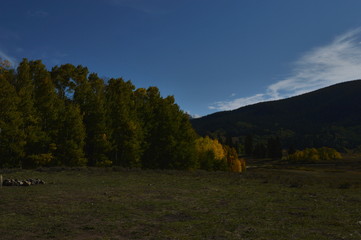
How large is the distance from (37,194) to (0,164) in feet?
80.4

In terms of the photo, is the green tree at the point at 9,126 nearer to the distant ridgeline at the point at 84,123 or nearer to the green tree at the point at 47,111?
the distant ridgeline at the point at 84,123

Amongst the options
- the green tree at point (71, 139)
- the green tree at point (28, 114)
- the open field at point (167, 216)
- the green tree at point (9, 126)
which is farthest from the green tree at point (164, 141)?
the open field at point (167, 216)

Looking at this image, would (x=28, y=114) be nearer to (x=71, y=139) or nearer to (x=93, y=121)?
(x=71, y=139)

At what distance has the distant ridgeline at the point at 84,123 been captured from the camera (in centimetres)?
3688

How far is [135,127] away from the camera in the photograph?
4422 centimetres

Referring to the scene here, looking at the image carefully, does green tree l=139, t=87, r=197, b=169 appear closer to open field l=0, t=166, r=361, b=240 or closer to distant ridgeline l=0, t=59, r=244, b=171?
distant ridgeline l=0, t=59, r=244, b=171

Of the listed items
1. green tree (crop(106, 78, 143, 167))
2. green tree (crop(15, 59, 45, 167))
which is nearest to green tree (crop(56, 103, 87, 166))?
green tree (crop(15, 59, 45, 167))

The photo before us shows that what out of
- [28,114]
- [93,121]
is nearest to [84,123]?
[93,121]

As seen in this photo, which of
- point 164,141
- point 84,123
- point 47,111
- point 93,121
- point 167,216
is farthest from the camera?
point 164,141

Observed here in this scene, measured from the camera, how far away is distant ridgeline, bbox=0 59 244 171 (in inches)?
1452

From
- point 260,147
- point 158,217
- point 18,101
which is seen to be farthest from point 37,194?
point 260,147

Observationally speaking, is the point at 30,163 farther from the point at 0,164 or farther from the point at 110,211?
the point at 110,211

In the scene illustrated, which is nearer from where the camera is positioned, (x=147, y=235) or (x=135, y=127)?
(x=147, y=235)

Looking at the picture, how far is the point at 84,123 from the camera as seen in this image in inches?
1752
